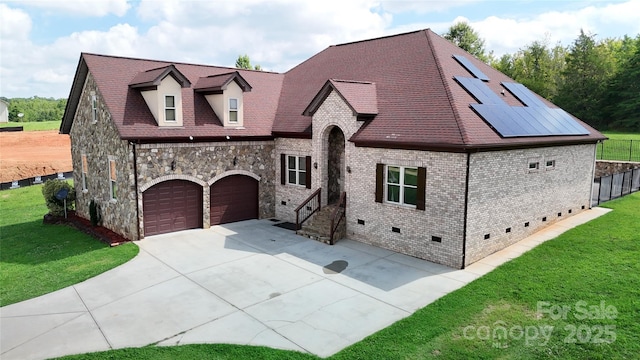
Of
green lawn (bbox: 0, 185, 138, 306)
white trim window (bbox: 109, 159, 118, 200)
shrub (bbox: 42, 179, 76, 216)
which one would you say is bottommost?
green lawn (bbox: 0, 185, 138, 306)

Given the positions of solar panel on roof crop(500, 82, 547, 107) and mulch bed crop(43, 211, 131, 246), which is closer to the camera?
mulch bed crop(43, 211, 131, 246)

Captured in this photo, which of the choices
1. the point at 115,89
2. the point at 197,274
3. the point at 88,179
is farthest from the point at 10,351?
the point at 88,179

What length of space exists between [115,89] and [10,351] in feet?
37.4

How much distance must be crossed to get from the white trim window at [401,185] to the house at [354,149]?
0.04m

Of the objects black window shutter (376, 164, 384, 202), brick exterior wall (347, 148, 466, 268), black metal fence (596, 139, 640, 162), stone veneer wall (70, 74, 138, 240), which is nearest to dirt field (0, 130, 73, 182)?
stone veneer wall (70, 74, 138, 240)

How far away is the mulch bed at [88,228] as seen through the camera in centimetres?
1629

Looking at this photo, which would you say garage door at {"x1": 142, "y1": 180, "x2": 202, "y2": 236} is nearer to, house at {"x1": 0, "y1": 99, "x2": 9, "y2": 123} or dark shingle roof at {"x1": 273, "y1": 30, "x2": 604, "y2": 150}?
dark shingle roof at {"x1": 273, "y1": 30, "x2": 604, "y2": 150}

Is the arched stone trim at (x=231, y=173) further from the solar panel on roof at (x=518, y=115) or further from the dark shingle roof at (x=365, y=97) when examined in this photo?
the solar panel on roof at (x=518, y=115)

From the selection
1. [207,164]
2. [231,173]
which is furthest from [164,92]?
[231,173]

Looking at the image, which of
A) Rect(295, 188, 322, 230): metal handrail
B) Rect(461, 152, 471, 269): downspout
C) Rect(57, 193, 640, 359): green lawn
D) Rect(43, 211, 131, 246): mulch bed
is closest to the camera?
Rect(57, 193, 640, 359): green lawn

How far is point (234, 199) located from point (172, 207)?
285cm

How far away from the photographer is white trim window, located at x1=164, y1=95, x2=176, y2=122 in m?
16.8

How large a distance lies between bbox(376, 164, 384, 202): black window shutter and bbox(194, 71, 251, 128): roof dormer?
7337 millimetres

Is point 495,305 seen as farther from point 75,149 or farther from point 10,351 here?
point 75,149
